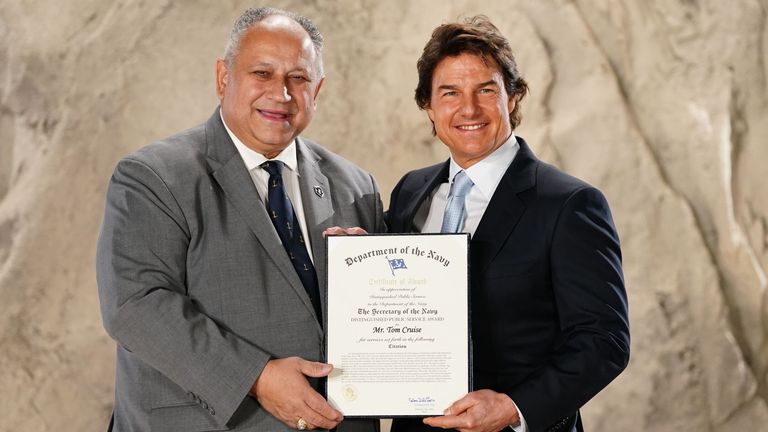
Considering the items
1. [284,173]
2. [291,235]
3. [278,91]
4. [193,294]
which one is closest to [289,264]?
[291,235]

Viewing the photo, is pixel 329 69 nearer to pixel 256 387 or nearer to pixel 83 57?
pixel 83 57

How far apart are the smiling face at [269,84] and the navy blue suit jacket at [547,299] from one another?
570mm

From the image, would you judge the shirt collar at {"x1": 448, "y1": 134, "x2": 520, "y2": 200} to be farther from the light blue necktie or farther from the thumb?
the thumb

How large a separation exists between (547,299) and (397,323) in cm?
38

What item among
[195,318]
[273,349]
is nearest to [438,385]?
[273,349]

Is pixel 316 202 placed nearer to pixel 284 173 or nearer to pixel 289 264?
pixel 284 173

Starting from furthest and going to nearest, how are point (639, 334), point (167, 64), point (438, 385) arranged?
point (167, 64), point (639, 334), point (438, 385)

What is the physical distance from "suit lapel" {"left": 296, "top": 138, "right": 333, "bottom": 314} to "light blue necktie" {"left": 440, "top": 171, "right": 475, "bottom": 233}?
12.1 inches

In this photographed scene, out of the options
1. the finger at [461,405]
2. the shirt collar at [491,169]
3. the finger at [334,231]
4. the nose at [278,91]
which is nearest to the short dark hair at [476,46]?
the shirt collar at [491,169]

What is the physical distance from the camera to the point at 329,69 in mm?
4223

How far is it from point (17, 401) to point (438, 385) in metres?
2.73

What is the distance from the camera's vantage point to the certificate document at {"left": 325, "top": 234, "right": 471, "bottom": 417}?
2.02m

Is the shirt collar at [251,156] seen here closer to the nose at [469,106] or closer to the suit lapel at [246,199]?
the suit lapel at [246,199]

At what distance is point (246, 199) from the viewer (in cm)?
220
